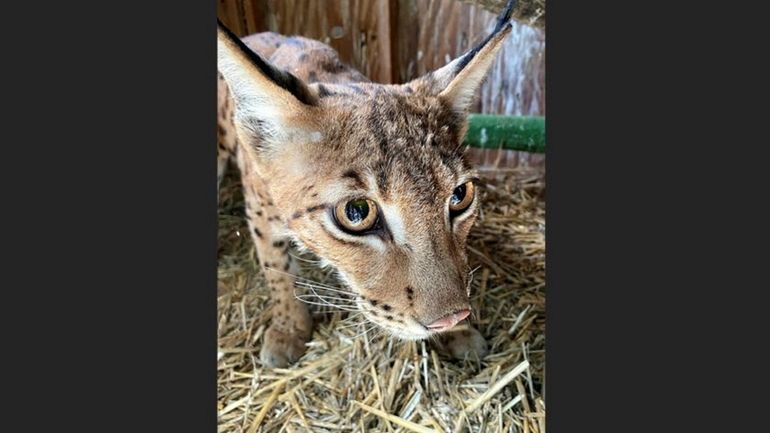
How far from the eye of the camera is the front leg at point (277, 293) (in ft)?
11.3

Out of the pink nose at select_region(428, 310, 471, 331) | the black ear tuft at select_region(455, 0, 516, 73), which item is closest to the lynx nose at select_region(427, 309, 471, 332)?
the pink nose at select_region(428, 310, 471, 331)

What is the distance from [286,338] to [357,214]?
4.05ft

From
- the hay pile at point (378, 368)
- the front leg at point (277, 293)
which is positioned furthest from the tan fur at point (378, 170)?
the hay pile at point (378, 368)

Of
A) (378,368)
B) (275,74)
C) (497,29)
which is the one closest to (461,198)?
(497,29)

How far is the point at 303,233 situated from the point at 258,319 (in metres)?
1.04

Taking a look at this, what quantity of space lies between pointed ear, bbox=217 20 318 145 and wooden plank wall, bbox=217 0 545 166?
580 millimetres

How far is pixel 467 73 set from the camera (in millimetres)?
2828

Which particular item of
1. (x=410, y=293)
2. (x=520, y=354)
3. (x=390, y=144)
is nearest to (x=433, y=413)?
(x=520, y=354)

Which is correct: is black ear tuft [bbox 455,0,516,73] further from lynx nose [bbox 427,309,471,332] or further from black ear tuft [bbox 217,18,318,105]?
lynx nose [bbox 427,309,471,332]

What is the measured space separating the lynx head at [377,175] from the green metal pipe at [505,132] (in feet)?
2.90

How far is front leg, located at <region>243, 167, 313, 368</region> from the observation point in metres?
3.45

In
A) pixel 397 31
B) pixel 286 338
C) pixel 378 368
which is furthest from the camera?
pixel 286 338

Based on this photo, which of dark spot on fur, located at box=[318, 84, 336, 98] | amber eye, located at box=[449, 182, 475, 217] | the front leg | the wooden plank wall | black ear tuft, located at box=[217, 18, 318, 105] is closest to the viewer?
black ear tuft, located at box=[217, 18, 318, 105]

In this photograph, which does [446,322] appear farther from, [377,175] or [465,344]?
[465,344]
